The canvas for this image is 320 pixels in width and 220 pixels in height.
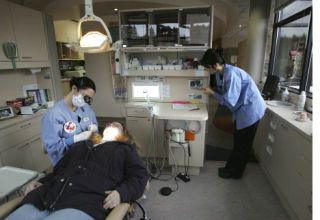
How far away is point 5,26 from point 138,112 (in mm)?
1747

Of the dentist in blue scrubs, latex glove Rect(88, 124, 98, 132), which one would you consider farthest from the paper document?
latex glove Rect(88, 124, 98, 132)

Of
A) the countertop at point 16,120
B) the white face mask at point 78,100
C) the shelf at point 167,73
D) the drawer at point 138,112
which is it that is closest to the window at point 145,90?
the shelf at point 167,73

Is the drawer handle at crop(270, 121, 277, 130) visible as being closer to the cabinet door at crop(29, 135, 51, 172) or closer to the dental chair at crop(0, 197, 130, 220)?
the dental chair at crop(0, 197, 130, 220)

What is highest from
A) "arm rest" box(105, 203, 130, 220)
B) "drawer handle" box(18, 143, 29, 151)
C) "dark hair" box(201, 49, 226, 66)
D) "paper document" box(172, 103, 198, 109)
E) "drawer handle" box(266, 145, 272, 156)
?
"dark hair" box(201, 49, 226, 66)

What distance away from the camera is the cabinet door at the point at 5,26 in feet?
6.73

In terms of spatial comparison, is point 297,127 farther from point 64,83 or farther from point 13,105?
point 64,83

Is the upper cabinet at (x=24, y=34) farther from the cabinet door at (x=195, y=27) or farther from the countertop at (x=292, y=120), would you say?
→ the countertop at (x=292, y=120)

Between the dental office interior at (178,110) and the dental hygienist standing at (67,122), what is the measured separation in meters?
0.16

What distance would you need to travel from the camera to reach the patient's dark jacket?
1.13 metres

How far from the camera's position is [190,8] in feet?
7.64

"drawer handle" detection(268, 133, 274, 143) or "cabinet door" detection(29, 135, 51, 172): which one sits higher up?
"drawer handle" detection(268, 133, 274, 143)

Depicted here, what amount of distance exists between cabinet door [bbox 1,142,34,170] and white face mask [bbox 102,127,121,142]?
114 cm

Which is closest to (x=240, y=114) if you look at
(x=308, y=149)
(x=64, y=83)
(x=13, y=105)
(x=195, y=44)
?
(x=308, y=149)

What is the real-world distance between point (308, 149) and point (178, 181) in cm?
132
